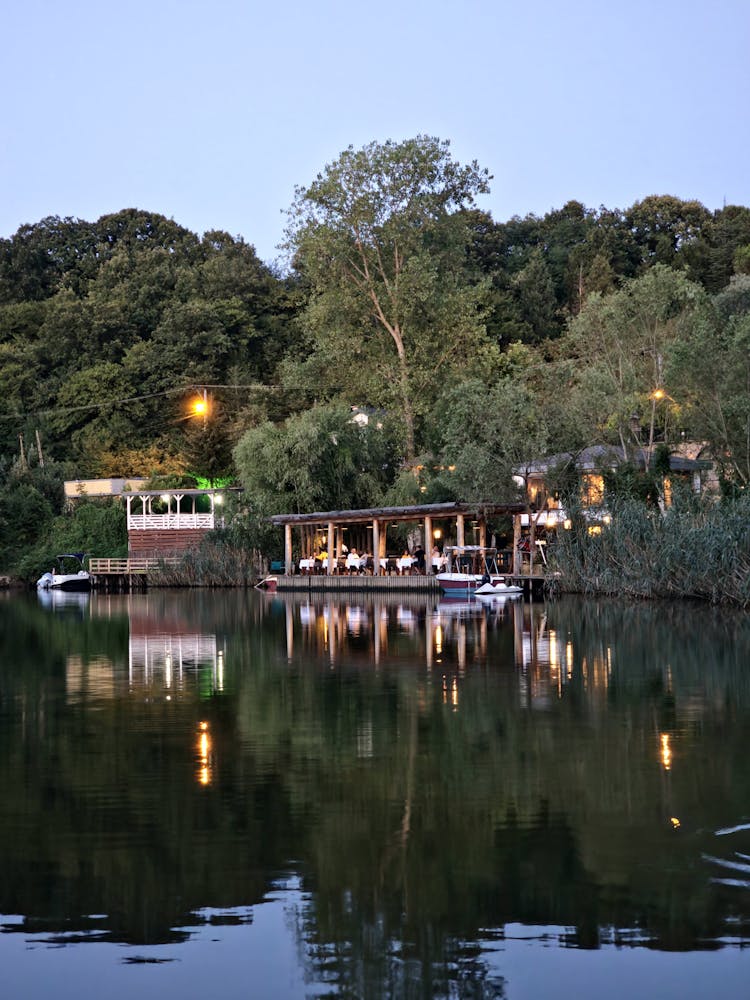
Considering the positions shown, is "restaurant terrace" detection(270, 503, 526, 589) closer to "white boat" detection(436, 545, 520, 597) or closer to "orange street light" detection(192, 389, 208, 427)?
"white boat" detection(436, 545, 520, 597)

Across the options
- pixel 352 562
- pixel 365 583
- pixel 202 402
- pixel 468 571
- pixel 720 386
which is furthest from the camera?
pixel 202 402

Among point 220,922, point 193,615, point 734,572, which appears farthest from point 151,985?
point 193,615

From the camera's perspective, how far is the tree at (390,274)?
6419 centimetres

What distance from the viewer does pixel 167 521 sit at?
67688 millimetres

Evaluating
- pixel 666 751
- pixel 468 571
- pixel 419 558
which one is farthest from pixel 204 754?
pixel 419 558

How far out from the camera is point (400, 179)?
64500 millimetres

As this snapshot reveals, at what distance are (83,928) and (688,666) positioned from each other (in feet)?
52.1

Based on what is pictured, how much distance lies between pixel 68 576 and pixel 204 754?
2131 inches

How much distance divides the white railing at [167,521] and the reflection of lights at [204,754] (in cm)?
5101

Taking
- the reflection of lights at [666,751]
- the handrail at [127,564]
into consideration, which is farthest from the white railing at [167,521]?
the reflection of lights at [666,751]

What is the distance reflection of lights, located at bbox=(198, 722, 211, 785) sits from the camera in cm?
1288

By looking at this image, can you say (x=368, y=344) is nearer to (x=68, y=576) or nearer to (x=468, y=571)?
(x=468, y=571)

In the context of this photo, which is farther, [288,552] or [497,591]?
[288,552]

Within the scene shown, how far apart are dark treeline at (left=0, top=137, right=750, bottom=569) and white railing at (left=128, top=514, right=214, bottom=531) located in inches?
206
